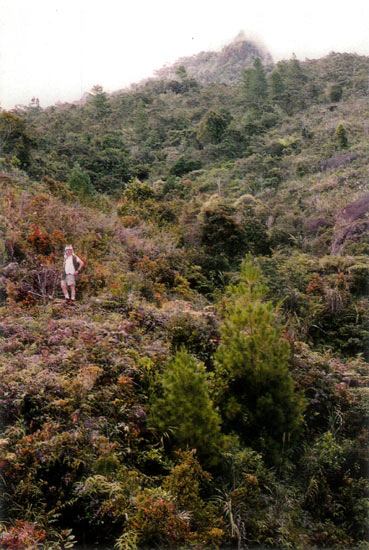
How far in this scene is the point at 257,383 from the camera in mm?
5320

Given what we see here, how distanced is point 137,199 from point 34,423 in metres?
13.6

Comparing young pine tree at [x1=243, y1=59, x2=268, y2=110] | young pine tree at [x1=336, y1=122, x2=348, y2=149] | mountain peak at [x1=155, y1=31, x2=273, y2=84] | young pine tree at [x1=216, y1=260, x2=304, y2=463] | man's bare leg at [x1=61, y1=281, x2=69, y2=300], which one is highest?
mountain peak at [x1=155, y1=31, x2=273, y2=84]

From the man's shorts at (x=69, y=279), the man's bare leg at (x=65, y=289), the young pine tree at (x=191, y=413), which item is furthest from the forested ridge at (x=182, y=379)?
the man's shorts at (x=69, y=279)

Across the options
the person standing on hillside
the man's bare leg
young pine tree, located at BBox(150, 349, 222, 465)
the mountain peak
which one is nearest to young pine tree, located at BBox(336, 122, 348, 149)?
the person standing on hillside

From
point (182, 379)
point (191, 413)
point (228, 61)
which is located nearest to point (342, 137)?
point (182, 379)

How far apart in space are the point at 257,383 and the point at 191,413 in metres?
1.20

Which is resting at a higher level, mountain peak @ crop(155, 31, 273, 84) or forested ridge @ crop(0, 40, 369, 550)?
mountain peak @ crop(155, 31, 273, 84)

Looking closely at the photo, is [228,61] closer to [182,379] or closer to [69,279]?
[69,279]

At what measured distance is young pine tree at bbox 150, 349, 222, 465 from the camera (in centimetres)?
459

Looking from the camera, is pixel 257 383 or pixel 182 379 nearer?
pixel 182 379

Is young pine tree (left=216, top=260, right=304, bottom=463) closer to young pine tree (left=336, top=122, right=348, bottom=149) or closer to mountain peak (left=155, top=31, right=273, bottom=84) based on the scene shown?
young pine tree (left=336, top=122, right=348, bottom=149)

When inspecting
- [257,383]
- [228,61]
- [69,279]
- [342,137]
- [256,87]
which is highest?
[228,61]

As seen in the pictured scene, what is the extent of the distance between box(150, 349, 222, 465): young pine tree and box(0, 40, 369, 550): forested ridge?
0.06 ft

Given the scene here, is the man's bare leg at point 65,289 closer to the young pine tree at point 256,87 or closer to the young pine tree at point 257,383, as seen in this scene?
the young pine tree at point 257,383
